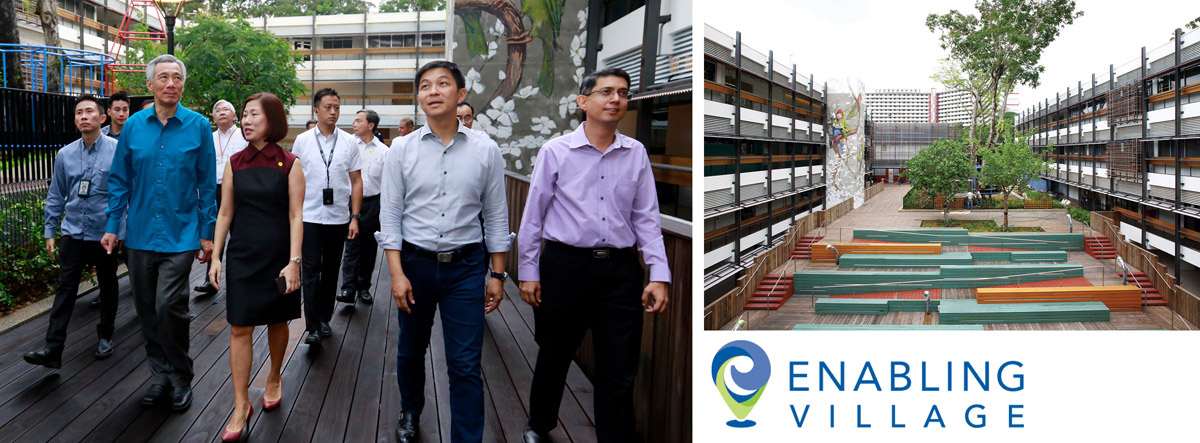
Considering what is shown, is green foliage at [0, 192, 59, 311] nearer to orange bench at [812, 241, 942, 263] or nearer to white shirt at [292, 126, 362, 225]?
white shirt at [292, 126, 362, 225]

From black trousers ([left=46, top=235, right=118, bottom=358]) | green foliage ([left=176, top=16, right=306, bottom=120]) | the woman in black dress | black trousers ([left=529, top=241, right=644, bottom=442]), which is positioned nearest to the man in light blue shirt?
black trousers ([left=529, top=241, right=644, bottom=442])

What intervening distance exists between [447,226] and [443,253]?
0.08 m

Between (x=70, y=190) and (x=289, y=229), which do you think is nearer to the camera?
→ (x=289, y=229)

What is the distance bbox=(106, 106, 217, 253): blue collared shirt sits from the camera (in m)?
2.59

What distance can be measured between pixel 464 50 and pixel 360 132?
1.47 m

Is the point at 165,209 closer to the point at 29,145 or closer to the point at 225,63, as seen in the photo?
the point at 29,145

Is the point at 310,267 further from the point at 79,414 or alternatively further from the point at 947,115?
the point at 947,115

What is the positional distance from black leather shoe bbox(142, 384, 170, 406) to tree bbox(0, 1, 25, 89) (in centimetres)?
736

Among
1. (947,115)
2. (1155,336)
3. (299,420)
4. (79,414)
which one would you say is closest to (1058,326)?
(1155,336)

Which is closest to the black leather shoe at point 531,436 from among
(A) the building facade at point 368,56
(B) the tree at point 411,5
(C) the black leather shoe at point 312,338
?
(C) the black leather shoe at point 312,338

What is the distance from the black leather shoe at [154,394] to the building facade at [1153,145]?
352 cm

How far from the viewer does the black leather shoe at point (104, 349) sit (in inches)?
127

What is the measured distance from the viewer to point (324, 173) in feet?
11.7

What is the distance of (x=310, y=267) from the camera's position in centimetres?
353
